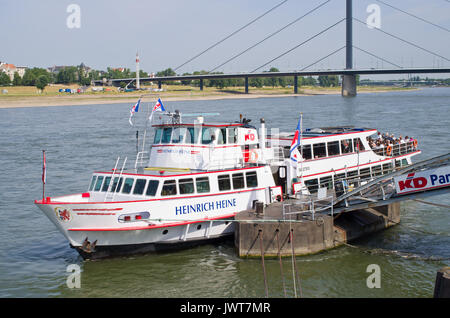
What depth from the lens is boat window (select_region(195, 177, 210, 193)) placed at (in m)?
17.4

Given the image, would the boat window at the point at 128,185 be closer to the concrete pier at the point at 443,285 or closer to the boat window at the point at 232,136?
the boat window at the point at 232,136

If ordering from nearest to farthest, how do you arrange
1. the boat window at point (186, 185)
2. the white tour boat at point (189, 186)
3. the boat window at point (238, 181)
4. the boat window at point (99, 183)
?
the white tour boat at point (189, 186) < the boat window at point (186, 185) < the boat window at point (99, 183) < the boat window at point (238, 181)

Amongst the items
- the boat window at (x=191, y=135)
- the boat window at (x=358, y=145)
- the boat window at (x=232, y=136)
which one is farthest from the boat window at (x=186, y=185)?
the boat window at (x=358, y=145)

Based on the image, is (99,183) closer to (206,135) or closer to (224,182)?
(206,135)

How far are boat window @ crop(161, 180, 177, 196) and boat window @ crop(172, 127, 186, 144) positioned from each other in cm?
239

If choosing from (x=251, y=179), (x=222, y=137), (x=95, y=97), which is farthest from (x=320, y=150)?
(x=95, y=97)

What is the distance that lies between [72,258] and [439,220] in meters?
14.7

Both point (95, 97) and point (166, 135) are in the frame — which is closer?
point (166, 135)

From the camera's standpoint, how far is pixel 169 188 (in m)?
16.9

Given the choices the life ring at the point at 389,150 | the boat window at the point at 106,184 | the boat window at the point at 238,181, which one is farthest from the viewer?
the life ring at the point at 389,150

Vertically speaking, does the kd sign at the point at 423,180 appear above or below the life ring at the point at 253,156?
below

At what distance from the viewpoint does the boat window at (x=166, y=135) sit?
19.0 metres

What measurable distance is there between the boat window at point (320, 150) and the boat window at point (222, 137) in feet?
12.7

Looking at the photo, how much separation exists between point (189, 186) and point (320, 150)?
244 inches
